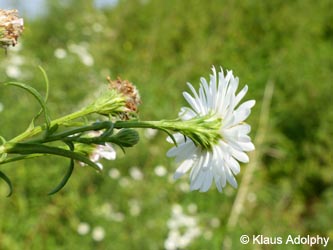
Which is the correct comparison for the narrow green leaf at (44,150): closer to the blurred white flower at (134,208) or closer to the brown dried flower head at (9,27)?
the brown dried flower head at (9,27)

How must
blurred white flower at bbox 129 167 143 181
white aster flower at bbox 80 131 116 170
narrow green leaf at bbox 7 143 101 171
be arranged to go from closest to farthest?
narrow green leaf at bbox 7 143 101 171 < white aster flower at bbox 80 131 116 170 < blurred white flower at bbox 129 167 143 181

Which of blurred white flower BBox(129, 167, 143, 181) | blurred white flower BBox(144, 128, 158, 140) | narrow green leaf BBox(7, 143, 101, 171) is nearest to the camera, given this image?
narrow green leaf BBox(7, 143, 101, 171)

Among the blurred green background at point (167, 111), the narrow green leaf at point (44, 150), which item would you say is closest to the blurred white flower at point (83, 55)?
the blurred green background at point (167, 111)

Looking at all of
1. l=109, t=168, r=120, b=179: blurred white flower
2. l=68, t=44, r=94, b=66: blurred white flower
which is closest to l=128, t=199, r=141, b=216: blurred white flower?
l=109, t=168, r=120, b=179: blurred white flower

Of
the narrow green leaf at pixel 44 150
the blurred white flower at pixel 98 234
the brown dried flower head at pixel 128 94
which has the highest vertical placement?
the blurred white flower at pixel 98 234

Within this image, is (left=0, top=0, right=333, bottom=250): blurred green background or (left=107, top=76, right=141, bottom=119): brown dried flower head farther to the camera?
(left=0, top=0, right=333, bottom=250): blurred green background

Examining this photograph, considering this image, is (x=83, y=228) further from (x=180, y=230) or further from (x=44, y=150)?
(x=44, y=150)

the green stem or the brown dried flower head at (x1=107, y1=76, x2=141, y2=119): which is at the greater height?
the brown dried flower head at (x1=107, y1=76, x2=141, y2=119)

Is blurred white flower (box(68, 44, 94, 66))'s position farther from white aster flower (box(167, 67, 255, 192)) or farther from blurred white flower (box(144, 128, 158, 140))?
white aster flower (box(167, 67, 255, 192))
